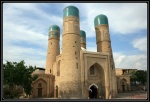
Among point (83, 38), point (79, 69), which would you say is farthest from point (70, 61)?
point (83, 38)

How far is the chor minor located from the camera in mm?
23797

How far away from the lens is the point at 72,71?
23.7 metres

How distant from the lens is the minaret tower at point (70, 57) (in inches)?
926

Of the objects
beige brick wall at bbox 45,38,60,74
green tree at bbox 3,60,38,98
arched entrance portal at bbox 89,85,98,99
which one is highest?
beige brick wall at bbox 45,38,60,74

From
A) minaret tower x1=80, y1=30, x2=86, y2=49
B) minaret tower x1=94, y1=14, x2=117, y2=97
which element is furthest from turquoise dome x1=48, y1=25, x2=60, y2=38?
minaret tower x1=94, y1=14, x2=117, y2=97

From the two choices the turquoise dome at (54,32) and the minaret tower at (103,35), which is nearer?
the minaret tower at (103,35)

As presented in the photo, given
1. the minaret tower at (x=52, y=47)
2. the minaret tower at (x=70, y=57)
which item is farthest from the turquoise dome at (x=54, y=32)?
the minaret tower at (x=70, y=57)

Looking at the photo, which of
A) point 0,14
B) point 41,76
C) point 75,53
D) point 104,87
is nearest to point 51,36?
point 41,76

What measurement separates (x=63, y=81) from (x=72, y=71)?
1.79 metres

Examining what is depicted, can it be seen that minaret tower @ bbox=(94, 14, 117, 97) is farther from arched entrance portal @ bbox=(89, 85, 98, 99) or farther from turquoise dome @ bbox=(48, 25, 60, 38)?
turquoise dome @ bbox=(48, 25, 60, 38)

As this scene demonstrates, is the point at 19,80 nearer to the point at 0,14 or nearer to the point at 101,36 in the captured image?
the point at 0,14

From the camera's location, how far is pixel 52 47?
3384 centimetres

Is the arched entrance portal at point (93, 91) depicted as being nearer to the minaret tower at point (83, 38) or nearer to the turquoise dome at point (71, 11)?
the turquoise dome at point (71, 11)

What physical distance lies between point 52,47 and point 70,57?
10.3 meters
